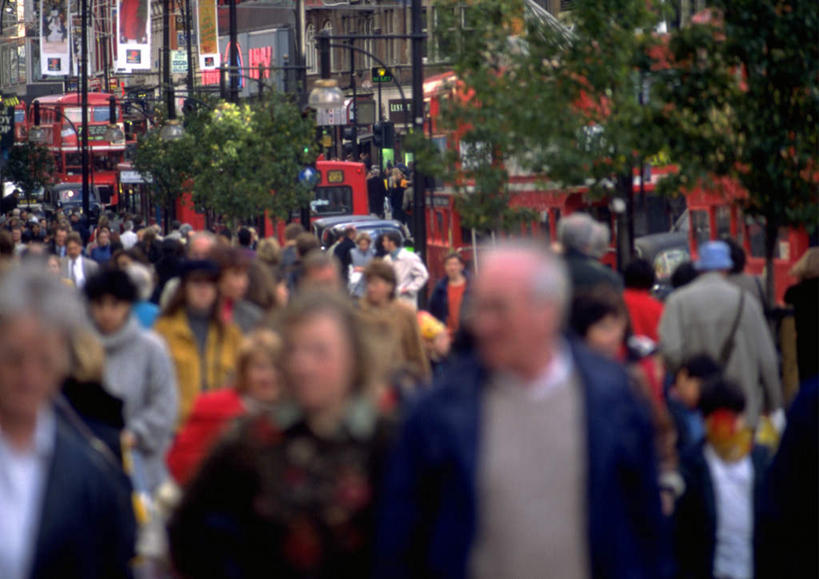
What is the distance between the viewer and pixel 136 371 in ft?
22.9

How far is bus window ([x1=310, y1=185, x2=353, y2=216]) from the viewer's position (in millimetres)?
44031

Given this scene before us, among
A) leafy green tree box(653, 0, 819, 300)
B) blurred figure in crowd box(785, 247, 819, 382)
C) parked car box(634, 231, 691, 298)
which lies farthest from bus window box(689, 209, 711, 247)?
blurred figure in crowd box(785, 247, 819, 382)

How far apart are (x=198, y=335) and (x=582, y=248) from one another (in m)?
1.83

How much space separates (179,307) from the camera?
305 inches

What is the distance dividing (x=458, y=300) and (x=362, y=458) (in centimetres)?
1027

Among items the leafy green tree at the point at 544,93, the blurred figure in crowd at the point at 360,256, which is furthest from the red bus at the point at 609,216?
the blurred figure in crowd at the point at 360,256

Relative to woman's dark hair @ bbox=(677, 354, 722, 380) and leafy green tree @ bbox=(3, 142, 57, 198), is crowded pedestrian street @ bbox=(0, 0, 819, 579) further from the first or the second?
leafy green tree @ bbox=(3, 142, 57, 198)

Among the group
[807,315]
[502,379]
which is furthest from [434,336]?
[502,379]

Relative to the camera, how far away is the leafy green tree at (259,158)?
31.8 metres

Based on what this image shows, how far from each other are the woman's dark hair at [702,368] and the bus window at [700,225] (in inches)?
483

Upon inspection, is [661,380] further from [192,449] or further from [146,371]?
[192,449]

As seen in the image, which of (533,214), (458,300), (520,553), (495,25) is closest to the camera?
(520,553)

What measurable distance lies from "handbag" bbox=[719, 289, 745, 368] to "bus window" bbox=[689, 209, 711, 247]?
10455 mm

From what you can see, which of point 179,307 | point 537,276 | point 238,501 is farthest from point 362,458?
point 179,307
